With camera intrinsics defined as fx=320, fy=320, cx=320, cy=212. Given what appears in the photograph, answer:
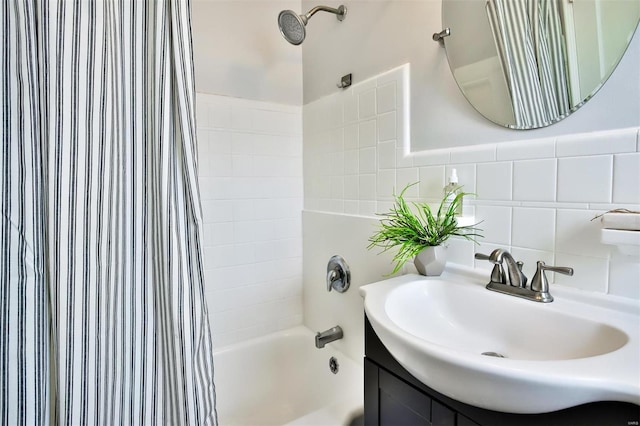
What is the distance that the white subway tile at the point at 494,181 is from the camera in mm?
881

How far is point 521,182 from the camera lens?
851 mm

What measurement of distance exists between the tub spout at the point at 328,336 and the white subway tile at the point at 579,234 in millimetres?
958

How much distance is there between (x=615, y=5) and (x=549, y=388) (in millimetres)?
821

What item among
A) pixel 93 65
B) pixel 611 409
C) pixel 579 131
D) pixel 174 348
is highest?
pixel 93 65

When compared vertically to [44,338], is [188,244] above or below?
above

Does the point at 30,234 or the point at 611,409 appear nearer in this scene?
the point at 611,409

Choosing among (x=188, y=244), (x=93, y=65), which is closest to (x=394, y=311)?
(x=188, y=244)

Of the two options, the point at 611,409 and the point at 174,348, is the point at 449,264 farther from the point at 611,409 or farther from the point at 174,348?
the point at 174,348

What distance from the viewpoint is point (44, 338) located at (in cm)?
82

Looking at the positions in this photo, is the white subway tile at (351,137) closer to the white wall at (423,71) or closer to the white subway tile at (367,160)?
the white subway tile at (367,160)

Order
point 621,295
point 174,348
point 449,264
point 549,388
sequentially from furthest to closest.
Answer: point 449,264
point 174,348
point 621,295
point 549,388

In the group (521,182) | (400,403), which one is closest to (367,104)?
(521,182)

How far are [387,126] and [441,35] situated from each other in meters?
0.35

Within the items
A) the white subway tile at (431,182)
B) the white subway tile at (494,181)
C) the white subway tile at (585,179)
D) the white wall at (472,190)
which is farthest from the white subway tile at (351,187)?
the white subway tile at (585,179)
